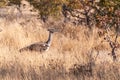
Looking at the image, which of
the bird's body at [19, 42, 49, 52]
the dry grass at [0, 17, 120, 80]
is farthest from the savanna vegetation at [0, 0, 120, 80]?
the bird's body at [19, 42, 49, 52]

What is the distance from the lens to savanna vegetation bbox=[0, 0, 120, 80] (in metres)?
7.87

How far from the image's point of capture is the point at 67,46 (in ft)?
38.2

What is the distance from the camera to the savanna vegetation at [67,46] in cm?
787

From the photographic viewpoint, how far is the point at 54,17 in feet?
54.9

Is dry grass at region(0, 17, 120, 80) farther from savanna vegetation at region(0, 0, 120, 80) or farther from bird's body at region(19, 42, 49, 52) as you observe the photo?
bird's body at region(19, 42, 49, 52)

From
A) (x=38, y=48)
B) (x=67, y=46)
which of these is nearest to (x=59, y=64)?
(x=38, y=48)

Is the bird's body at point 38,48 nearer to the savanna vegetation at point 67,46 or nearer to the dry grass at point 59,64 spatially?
the savanna vegetation at point 67,46

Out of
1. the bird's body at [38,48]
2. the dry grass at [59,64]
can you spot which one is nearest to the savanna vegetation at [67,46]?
the dry grass at [59,64]

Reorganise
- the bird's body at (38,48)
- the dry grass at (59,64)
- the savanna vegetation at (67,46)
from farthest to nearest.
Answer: the bird's body at (38,48), the savanna vegetation at (67,46), the dry grass at (59,64)

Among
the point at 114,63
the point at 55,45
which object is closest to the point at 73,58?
the point at 114,63

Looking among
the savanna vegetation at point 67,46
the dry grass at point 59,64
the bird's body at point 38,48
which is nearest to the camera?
the dry grass at point 59,64

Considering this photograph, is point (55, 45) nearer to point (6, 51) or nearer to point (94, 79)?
point (6, 51)

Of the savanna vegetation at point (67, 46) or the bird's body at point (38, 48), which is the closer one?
the savanna vegetation at point (67, 46)

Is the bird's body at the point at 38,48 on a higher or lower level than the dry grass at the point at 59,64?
lower
